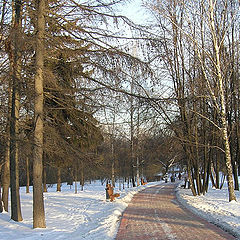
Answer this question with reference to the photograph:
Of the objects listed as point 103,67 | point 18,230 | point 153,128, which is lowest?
point 18,230

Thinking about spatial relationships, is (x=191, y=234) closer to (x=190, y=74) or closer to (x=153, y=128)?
(x=153, y=128)

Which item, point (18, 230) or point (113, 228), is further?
point (18, 230)

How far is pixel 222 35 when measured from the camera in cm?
1546

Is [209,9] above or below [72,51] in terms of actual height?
above

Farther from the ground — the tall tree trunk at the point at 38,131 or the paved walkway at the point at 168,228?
the tall tree trunk at the point at 38,131

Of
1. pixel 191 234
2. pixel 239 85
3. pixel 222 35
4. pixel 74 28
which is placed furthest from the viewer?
pixel 239 85

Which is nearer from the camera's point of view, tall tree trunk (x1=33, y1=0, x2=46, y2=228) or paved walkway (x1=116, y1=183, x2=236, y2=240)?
paved walkway (x1=116, y1=183, x2=236, y2=240)

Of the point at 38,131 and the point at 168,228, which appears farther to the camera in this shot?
the point at 38,131

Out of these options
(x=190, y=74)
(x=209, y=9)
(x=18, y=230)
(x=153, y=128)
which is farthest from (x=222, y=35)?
(x=18, y=230)

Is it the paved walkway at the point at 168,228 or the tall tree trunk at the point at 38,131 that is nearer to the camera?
the paved walkway at the point at 168,228

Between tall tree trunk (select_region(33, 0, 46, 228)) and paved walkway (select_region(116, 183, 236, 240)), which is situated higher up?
tall tree trunk (select_region(33, 0, 46, 228))

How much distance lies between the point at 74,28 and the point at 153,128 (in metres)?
9.15

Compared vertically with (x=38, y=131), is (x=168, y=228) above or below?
below

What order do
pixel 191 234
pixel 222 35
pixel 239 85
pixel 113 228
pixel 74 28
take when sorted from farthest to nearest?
pixel 239 85, pixel 222 35, pixel 74 28, pixel 113 228, pixel 191 234
